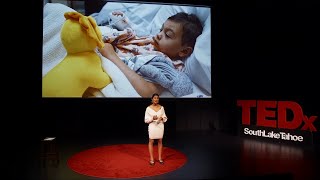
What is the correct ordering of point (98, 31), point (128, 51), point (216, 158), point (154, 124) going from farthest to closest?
point (128, 51) < point (98, 31) < point (216, 158) < point (154, 124)

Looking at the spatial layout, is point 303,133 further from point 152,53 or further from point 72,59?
point 72,59

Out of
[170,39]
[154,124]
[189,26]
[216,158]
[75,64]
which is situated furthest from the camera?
[189,26]

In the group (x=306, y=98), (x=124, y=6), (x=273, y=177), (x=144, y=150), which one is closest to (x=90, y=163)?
(x=144, y=150)

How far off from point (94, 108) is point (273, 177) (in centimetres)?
485

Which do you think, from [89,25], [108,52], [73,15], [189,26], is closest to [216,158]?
[108,52]

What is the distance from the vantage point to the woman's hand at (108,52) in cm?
633

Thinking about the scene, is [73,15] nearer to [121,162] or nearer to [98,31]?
[98,31]

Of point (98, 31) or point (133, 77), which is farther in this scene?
point (133, 77)

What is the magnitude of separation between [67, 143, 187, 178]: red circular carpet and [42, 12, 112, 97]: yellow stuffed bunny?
1.70 metres

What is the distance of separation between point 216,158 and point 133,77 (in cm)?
288

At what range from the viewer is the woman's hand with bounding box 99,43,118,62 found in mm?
6328

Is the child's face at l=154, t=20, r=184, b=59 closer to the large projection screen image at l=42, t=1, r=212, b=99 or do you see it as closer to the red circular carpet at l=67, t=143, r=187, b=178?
the large projection screen image at l=42, t=1, r=212, b=99

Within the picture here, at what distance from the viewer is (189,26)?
6.87 meters

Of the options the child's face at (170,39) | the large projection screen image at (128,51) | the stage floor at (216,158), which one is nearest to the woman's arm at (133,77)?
the large projection screen image at (128,51)
